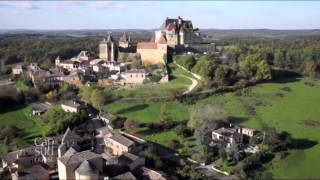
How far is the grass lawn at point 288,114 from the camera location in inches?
1204

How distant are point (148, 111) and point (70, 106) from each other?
8096mm

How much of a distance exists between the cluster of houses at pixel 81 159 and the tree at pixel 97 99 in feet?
27.2

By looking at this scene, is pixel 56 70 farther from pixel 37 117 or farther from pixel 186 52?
pixel 186 52

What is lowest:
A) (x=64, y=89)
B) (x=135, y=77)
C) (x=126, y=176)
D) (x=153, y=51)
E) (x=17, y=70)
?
(x=126, y=176)

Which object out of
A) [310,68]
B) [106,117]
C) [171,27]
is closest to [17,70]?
[171,27]

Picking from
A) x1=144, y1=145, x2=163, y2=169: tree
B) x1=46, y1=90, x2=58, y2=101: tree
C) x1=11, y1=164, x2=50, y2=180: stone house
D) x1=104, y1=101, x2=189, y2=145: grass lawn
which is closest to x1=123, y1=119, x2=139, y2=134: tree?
x1=104, y1=101, x2=189, y2=145: grass lawn

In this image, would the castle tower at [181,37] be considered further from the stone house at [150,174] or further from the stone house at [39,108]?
the stone house at [150,174]

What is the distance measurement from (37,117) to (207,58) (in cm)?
2238

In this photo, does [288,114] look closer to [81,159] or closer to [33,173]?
[81,159]

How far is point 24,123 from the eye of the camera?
4119 centimetres

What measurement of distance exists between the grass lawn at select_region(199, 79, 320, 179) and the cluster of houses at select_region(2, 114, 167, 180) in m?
10.2

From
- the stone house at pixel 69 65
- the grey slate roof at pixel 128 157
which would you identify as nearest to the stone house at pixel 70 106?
the grey slate roof at pixel 128 157

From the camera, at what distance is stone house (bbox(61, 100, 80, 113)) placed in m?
41.9

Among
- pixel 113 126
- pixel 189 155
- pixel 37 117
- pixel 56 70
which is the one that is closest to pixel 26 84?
pixel 56 70
